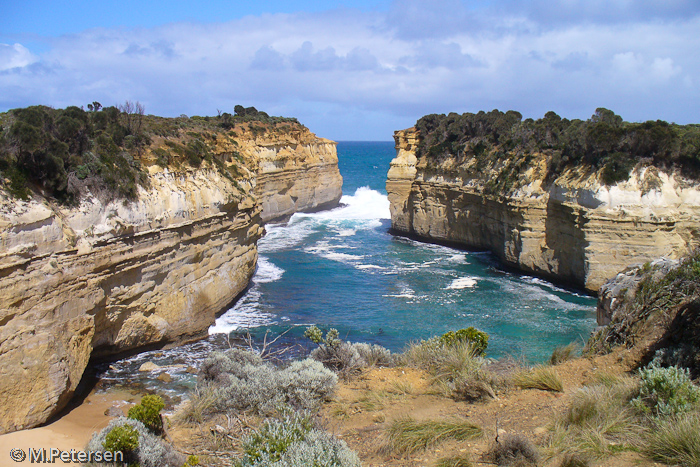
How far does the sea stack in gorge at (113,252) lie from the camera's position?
10500 millimetres

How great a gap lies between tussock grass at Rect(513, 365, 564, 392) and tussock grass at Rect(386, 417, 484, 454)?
192cm

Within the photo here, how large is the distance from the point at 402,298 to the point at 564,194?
9126mm

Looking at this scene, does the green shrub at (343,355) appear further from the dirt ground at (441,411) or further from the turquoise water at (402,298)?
the turquoise water at (402,298)

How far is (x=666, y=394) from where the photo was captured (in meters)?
6.23

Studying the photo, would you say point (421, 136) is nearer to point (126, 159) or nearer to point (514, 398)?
point (126, 159)

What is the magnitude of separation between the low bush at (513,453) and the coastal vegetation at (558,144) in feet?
61.4

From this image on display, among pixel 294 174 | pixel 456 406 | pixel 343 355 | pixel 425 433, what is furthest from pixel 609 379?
pixel 294 174

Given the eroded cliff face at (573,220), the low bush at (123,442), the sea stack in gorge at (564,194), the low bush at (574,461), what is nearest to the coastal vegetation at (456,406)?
the low bush at (574,461)

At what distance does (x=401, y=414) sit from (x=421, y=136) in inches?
1320

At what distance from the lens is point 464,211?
106 feet

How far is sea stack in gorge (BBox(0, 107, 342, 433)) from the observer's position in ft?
34.4

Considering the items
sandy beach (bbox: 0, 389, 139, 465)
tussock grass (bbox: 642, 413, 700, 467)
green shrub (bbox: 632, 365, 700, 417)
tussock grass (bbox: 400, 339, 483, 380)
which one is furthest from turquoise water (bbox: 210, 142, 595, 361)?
tussock grass (bbox: 642, 413, 700, 467)

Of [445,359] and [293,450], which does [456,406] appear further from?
[293,450]

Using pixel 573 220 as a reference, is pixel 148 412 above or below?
below
